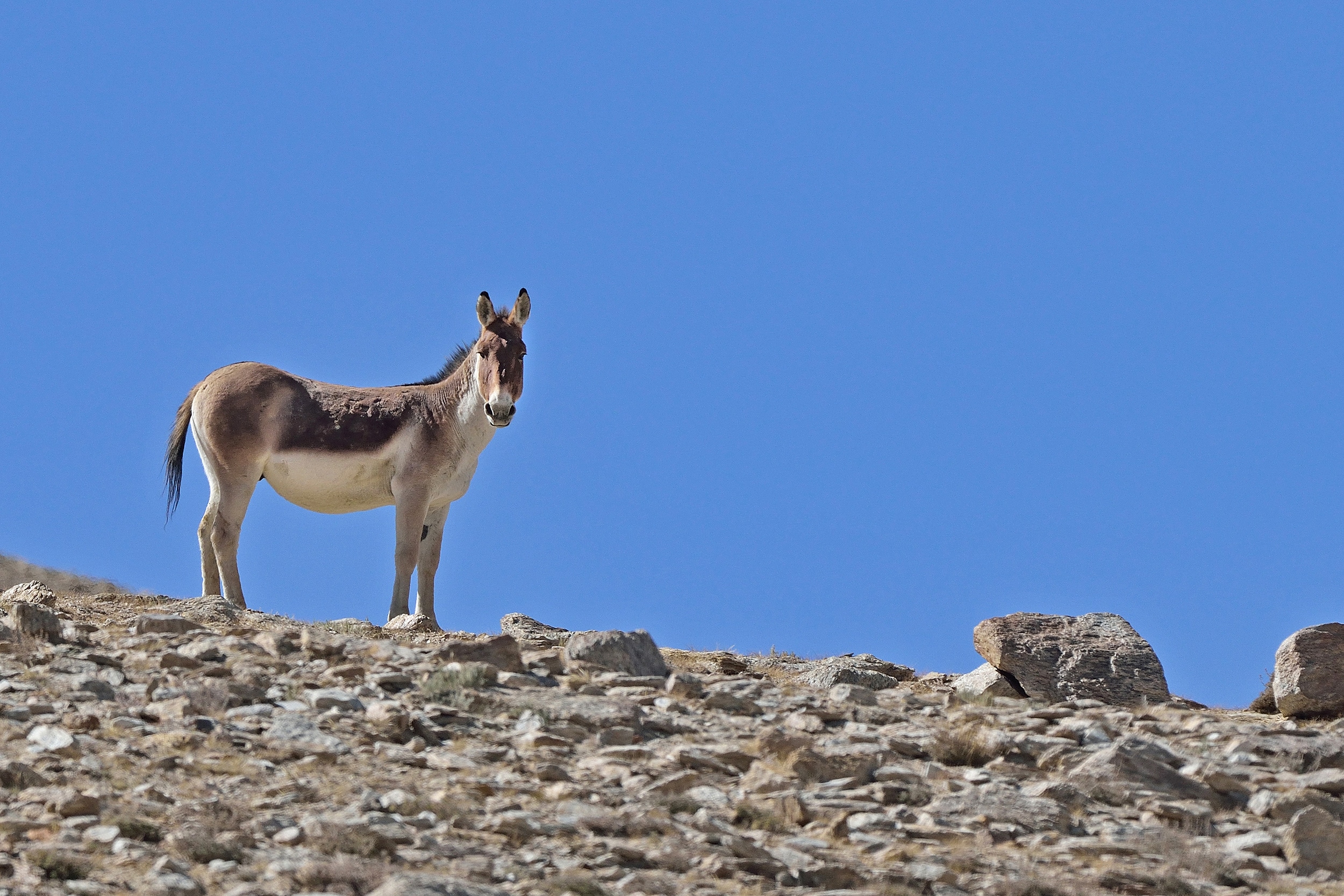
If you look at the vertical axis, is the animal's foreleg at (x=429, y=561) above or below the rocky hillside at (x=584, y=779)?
above

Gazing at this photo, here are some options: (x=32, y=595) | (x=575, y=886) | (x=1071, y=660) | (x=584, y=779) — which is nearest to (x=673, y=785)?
(x=584, y=779)

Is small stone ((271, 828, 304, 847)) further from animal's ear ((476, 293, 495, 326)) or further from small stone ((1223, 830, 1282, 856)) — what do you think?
animal's ear ((476, 293, 495, 326))

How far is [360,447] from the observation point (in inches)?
816

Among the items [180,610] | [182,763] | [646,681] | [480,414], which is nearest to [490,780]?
[182,763]

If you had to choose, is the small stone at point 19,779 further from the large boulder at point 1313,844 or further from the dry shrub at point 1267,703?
the dry shrub at point 1267,703

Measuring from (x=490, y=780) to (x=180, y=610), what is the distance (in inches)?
331

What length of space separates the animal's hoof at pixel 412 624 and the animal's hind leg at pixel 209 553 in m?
3.22

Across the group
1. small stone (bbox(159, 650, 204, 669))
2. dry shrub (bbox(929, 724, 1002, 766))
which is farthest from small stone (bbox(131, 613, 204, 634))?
dry shrub (bbox(929, 724, 1002, 766))

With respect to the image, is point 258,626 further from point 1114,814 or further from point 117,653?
point 1114,814

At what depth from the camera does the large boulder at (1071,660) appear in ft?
55.9

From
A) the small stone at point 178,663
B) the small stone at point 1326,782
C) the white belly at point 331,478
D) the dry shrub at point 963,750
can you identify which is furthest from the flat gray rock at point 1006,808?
the white belly at point 331,478

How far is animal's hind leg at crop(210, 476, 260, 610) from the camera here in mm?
20312

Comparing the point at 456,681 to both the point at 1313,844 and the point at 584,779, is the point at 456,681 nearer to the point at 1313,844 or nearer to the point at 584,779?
the point at 584,779

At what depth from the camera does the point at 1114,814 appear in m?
11.5
